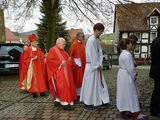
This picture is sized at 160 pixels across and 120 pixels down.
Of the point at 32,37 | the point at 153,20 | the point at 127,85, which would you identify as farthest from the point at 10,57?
the point at 153,20

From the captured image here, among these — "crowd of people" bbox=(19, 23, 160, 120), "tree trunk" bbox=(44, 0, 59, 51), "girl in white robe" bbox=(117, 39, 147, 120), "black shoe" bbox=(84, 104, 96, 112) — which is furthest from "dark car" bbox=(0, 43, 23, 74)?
"girl in white robe" bbox=(117, 39, 147, 120)

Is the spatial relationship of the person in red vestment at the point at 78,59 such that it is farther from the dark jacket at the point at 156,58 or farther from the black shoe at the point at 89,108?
the dark jacket at the point at 156,58

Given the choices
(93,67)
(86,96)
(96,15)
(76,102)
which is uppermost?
(96,15)

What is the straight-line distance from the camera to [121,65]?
14.5ft

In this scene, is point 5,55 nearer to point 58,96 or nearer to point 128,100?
point 58,96

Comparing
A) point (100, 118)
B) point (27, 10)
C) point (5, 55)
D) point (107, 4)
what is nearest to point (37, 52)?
point (100, 118)

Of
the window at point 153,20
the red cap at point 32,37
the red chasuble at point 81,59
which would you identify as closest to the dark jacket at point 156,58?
the red chasuble at point 81,59

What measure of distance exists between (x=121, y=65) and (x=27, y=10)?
1054 cm

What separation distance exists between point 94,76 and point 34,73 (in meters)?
2.58

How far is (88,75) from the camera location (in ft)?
16.7

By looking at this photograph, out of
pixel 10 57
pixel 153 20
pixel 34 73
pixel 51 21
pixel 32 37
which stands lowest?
pixel 34 73

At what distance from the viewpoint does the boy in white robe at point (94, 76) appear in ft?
16.3

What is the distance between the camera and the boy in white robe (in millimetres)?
4973

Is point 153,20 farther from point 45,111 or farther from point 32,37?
point 45,111
